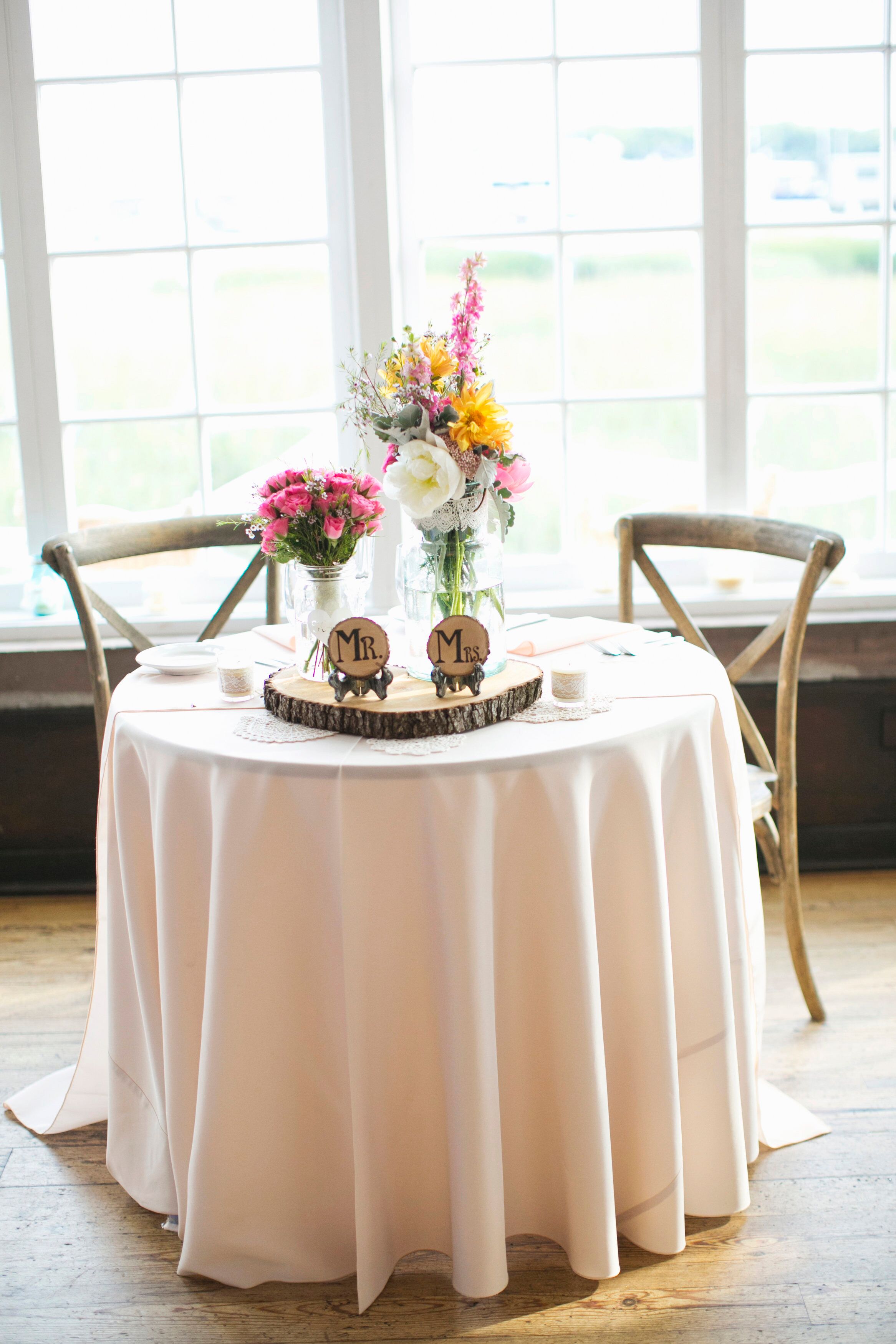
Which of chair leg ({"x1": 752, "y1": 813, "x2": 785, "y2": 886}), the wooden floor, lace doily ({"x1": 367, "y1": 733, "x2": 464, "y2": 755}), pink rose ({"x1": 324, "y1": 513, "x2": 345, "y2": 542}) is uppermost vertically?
pink rose ({"x1": 324, "y1": 513, "x2": 345, "y2": 542})

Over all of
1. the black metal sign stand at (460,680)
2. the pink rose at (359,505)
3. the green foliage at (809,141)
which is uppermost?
the green foliage at (809,141)

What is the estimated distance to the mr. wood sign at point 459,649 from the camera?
1.60 meters

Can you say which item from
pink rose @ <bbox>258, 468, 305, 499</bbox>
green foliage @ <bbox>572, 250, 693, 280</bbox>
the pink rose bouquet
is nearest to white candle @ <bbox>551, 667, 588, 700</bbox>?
the pink rose bouquet

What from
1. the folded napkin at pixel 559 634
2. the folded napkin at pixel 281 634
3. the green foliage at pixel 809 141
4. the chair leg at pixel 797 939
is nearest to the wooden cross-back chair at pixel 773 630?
the chair leg at pixel 797 939

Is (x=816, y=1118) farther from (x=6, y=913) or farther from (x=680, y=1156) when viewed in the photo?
(x=6, y=913)

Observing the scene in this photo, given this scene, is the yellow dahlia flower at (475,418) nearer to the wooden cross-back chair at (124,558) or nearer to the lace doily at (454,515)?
the lace doily at (454,515)

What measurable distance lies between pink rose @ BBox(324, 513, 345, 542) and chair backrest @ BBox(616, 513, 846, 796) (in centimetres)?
79

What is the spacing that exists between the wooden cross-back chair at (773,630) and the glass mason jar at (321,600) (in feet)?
2.44

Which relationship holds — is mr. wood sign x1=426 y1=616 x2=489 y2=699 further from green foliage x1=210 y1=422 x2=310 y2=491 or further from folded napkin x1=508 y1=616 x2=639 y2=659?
green foliage x1=210 y1=422 x2=310 y2=491

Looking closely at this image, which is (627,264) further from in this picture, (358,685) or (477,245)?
(358,685)

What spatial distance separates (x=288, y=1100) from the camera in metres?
1.55

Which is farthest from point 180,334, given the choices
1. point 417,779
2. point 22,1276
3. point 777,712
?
point 22,1276

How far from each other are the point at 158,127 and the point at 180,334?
497mm

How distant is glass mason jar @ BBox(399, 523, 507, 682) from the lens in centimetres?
171
